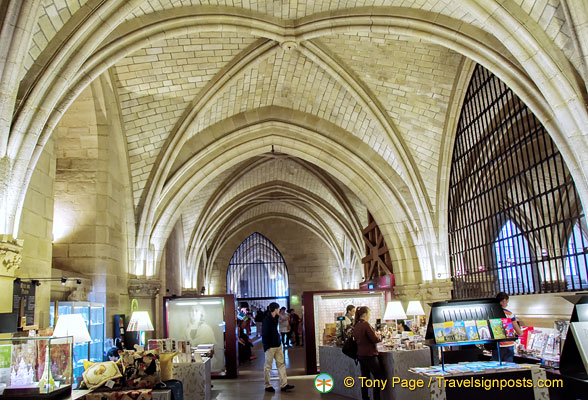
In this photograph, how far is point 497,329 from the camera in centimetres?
495

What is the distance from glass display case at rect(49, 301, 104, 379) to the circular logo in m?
3.22

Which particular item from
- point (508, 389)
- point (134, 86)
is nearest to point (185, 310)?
point (134, 86)

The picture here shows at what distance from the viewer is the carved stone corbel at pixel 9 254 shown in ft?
16.5

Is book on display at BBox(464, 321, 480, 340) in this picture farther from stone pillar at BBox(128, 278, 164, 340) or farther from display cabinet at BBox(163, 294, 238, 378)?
stone pillar at BBox(128, 278, 164, 340)

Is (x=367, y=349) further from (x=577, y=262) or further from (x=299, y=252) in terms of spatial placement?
(x=299, y=252)

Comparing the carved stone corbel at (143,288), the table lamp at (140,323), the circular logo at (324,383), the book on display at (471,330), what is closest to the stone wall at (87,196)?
the table lamp at (140,323)

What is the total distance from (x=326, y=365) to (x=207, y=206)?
30.1ft

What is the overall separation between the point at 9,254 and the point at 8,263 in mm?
87

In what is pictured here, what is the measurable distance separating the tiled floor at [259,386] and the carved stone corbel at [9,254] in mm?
3870

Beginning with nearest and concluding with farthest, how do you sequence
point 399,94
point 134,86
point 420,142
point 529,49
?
point 529,49 → point 134,86 → point 399,94 → point 420,142

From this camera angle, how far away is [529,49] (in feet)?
20.4

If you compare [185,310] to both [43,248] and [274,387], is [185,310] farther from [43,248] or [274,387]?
[43,248]

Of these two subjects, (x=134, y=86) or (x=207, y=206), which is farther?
(x=207, y=206)

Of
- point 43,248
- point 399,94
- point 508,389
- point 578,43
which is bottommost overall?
point 508,389
